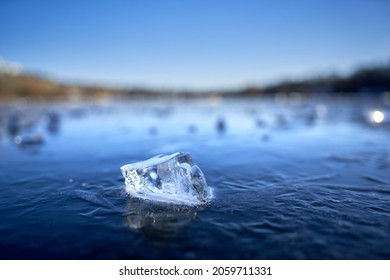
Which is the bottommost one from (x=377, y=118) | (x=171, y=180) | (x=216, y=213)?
(x=216, y=213)

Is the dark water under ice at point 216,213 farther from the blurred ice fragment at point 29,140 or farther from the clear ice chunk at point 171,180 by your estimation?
the blurred ice fragment at point 29,140

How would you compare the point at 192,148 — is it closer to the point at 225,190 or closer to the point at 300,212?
the point at 225,190

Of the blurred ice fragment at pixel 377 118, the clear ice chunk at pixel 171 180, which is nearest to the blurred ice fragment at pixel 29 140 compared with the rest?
the clear ice chunk at pixel 171 180

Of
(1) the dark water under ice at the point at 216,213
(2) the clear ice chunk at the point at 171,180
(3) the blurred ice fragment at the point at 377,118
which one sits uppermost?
(3) the blurred ice fragment at the point at 377,118

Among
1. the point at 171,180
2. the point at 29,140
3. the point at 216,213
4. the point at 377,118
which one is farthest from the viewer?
the point at 377,118

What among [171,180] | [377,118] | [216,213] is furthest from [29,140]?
[377,118]

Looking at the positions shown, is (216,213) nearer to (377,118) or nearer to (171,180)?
(171,180)

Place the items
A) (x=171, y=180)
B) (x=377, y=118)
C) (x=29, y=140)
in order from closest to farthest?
(x=171, y=180), (x=29, y=140), (x=377, y=118)

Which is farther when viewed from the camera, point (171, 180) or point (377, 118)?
point (377, 118)

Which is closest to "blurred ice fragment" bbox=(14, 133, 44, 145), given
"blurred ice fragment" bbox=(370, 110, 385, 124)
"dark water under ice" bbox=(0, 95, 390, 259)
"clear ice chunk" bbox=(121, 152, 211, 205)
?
"dark water under ice" bbox=(0, 95, 390, 259)
